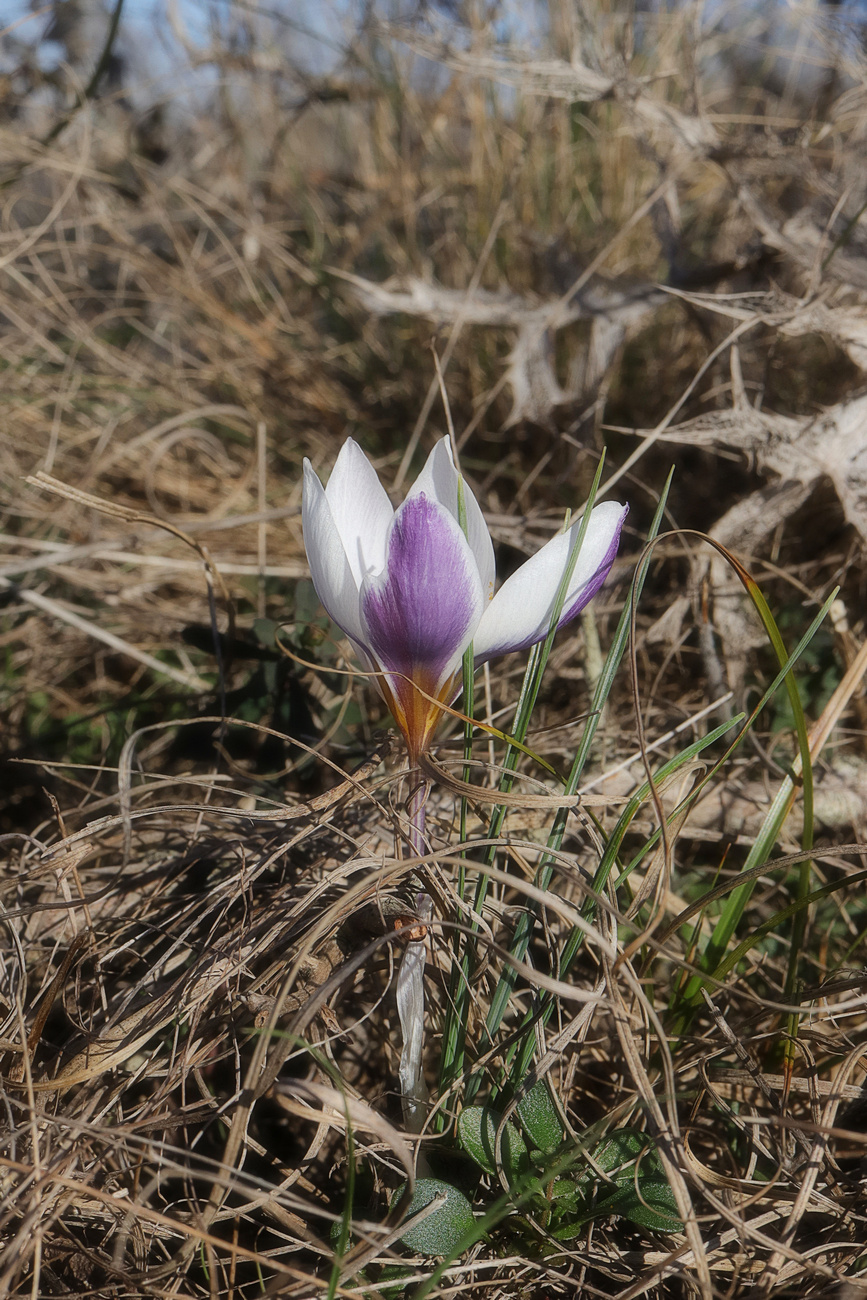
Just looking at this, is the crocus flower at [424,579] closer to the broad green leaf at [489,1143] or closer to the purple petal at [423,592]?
the purple petal at [423,592]

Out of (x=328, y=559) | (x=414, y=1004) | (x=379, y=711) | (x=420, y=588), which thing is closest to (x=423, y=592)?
(x=420, y=588)

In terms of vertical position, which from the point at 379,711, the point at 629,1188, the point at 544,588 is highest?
the point at 544,588

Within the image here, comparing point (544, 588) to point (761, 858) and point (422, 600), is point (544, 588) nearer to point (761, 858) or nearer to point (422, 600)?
point (422, 600)

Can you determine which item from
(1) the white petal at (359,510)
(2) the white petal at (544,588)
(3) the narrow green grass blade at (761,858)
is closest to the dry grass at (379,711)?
(3) the narrow green grass blade at (761,858)

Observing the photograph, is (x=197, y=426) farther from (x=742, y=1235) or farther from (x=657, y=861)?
(x=742, y=1235)

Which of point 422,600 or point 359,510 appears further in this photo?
point 359,510

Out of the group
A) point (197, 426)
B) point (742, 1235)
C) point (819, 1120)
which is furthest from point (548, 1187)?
point (197, 426)

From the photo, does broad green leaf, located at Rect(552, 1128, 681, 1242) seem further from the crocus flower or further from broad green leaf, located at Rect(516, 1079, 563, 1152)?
the crocus flower

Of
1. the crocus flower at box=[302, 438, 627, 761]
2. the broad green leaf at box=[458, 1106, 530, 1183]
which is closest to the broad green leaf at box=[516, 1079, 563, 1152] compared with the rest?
the broad green leaf at box=[458, 1106, 530, 1183]
